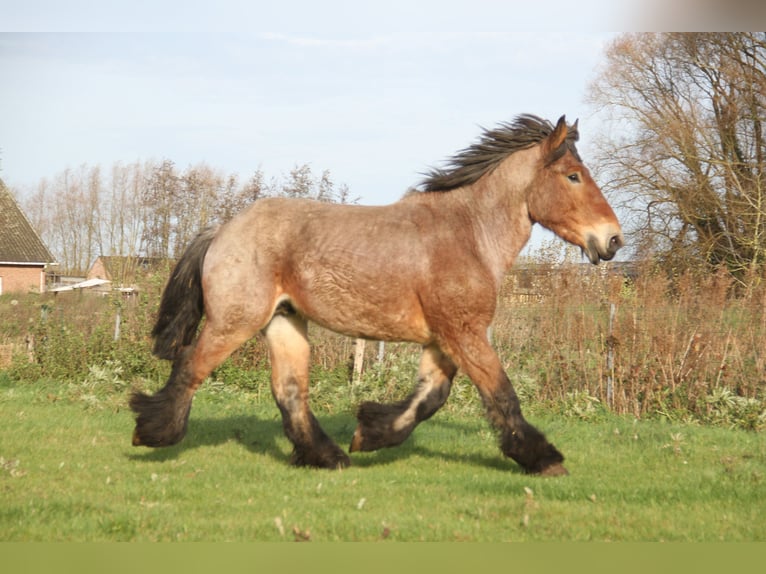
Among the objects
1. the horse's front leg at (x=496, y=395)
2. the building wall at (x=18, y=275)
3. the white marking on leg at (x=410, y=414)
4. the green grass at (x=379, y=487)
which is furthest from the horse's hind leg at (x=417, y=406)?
the building wall at (x=18, y=275)

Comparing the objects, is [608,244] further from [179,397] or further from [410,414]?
[179,397]

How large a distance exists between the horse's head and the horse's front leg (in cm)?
115

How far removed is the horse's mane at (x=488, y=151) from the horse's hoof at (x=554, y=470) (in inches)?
97.0

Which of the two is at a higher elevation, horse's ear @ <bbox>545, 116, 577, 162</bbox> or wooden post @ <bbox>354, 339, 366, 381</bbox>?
horse's ear @ <bbox>545, 116, 577, 162</bbox>

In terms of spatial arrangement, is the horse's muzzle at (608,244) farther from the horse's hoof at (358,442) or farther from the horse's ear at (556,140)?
the horse's hoof at (358,442)

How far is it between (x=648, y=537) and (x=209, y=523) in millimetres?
2667

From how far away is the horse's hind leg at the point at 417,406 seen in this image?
703 centimetres

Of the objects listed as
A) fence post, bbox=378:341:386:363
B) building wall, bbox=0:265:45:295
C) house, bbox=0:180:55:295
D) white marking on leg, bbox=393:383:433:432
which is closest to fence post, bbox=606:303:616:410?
fence post, bbox=378:341:386:363

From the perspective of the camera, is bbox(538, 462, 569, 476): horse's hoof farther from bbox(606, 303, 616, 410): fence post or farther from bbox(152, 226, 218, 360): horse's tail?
bbox(606, 303, 616, 410): fence post

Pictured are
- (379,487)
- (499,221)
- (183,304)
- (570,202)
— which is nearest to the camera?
(379,487)

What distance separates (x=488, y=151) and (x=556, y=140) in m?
0.63

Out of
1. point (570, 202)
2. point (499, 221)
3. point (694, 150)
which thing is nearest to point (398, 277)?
point (499, 221)

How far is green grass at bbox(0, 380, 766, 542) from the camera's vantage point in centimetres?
491

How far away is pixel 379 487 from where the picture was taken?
6.22 metres
